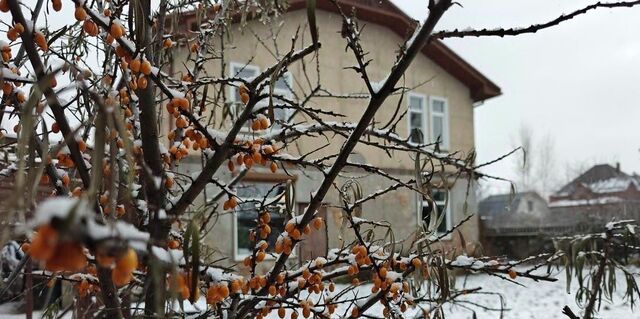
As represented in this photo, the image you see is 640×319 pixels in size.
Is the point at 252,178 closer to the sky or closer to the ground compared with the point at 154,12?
closer to the ground

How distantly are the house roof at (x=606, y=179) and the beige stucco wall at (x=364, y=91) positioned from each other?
12.2 m

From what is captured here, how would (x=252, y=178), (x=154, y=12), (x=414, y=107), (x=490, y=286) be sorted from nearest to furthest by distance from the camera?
1. (x=154, y=12)
2. (x=252, y=178)
3. (x=490, y=286)
4. (x=414, y=107)

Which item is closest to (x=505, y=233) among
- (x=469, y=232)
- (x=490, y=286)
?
(x=469, y=232)

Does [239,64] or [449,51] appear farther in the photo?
[449,51]

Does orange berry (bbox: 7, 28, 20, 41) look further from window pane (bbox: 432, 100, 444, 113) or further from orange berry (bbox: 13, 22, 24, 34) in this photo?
window pane (bbox: 432, 100, 444, 113)

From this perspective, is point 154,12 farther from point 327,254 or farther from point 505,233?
point 505,233

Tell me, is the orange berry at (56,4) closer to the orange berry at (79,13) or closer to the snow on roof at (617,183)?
the orange berry at (79,13)

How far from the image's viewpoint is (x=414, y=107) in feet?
42.7

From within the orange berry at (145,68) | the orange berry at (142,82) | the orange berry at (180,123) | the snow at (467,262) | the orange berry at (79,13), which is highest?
the orange berry at (79,13)

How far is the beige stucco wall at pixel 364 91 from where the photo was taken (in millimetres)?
10227

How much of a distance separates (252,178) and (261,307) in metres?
7.74

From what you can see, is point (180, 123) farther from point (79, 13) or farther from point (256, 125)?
point (79, 13)

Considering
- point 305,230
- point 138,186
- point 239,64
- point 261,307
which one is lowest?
point 261,307

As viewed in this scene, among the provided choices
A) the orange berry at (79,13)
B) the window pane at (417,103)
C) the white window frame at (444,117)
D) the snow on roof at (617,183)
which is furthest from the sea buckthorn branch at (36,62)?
the snow on roof at (617,183)
